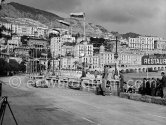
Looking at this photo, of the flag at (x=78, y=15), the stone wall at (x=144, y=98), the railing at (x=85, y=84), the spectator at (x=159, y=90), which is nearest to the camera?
the stone wall at (x=144, y=98)

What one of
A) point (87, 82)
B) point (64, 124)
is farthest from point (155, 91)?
point (87, 82)

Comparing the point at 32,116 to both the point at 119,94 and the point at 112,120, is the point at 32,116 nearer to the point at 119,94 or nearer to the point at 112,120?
the point at 112,120

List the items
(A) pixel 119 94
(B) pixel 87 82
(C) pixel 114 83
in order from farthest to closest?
(B) pixel 87 82
(C) pixel 114 83
(A) pixel 119 94

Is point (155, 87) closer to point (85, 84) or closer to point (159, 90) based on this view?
point (159, 90)

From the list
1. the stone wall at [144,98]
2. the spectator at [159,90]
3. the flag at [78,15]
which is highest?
the flag at [78,15]

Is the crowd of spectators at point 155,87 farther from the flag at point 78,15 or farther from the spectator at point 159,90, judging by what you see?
the flag at point 78,15

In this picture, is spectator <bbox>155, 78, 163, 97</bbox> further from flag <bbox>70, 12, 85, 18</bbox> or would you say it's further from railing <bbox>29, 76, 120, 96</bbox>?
flag <bbox>70, 12, 85, 18</bbox>

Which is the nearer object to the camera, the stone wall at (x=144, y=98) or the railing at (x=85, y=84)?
the stone wall at (x=144, y=98)

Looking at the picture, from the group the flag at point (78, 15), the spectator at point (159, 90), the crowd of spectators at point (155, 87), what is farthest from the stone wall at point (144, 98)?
the flag at point (78, 15)

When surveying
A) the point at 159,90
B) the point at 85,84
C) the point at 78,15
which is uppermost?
the point at 78,15

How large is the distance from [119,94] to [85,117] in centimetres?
1219

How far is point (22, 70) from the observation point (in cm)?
18150

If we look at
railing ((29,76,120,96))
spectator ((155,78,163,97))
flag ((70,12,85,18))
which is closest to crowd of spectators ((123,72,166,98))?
spectator ((155,78,163,97))

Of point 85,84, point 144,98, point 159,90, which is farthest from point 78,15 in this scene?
point 159,90
